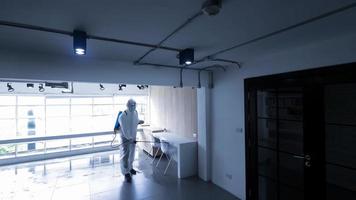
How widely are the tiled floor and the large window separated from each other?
74.2 inches

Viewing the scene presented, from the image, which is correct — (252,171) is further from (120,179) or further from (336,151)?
(120,179)

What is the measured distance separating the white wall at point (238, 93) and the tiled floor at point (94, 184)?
435 mm

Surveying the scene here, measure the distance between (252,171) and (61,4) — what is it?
3.20 metres

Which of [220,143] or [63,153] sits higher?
[220,143]

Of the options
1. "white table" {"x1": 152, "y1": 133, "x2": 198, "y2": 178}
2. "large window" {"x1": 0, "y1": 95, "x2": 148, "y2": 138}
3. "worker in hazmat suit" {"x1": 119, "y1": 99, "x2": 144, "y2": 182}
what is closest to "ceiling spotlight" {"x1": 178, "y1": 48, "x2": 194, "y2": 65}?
"white table" {"x1": 152, "y1": 133, "x2": 198, "y2": 178}

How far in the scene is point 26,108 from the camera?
6.77 metres

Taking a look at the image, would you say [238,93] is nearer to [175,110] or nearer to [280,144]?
[280,144]

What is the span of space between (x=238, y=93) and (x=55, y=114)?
21.8 ft

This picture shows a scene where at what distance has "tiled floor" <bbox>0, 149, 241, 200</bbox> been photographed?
3.56m

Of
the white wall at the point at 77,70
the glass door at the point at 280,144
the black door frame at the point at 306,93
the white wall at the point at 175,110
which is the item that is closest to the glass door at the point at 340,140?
the black door frame at the point at 306,93

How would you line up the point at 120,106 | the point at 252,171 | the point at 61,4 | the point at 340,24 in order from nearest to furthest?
the point at 61,4
the point at 340,24
the point at 252,171
the point at 120,106

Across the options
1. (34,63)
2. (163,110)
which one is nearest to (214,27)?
(34,63)

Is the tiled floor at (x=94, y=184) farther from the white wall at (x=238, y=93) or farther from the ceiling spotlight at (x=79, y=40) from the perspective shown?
the ceiling spotlight at (x=79, y=40)

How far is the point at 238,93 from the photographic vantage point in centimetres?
339
